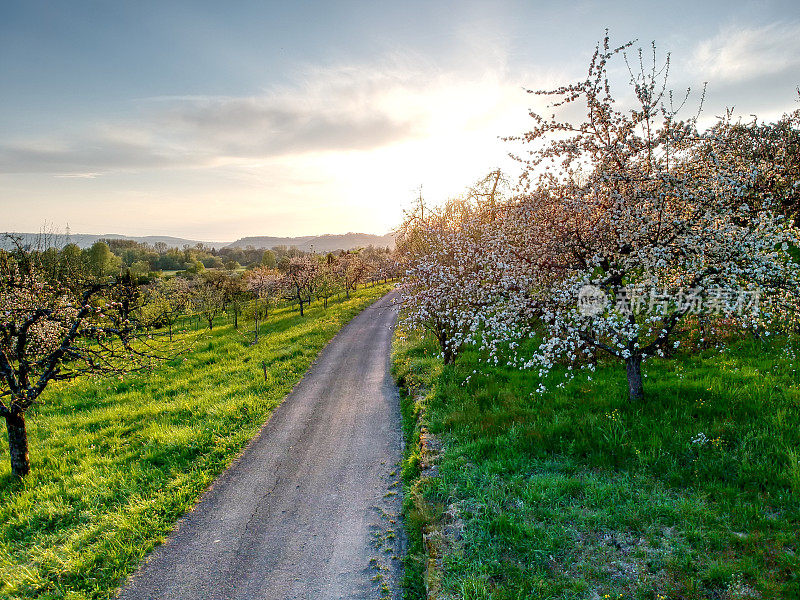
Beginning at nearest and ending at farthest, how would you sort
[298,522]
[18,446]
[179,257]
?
[298,522], [18,446], [179,257]

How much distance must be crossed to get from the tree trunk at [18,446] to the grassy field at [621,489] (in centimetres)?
1245

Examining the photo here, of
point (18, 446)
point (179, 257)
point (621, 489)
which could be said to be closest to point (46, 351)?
point (18, 446)

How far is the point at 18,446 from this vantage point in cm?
1202

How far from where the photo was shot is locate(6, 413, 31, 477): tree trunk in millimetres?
11878

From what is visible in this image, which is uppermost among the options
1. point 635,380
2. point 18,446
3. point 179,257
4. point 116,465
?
point 179,257

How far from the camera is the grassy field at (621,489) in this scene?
19.3ft

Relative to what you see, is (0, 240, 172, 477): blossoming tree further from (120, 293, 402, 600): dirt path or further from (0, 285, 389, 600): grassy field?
(120, 293, 402, 600): dirt path

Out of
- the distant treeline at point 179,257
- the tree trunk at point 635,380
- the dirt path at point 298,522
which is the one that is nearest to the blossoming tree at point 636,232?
the tree trunk at point 635,380

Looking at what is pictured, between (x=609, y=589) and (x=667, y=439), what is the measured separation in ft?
15.2

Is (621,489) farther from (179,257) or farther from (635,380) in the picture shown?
(179,257)

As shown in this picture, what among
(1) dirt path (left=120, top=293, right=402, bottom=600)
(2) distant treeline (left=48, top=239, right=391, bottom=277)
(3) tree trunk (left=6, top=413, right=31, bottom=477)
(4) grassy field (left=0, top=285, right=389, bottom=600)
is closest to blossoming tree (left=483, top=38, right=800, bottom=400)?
(1) dirt path (left=120, top=293, right=402, bottom=600)

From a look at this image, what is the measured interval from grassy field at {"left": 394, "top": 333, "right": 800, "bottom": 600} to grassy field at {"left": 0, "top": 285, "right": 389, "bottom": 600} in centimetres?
653

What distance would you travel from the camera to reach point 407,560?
7.45 metres

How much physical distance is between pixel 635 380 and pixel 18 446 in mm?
19241
